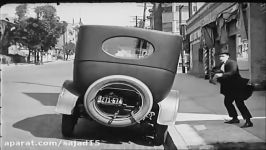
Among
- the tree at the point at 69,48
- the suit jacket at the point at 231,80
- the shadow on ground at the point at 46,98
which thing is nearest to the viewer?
the suit jacket at the point at 231,80

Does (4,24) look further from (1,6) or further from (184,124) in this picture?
(184,124)

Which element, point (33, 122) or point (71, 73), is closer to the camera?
point (71, 73)

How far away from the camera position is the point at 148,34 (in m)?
4.20

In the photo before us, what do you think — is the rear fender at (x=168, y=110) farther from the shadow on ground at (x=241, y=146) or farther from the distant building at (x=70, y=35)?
the distant building at (x=70, y=35)

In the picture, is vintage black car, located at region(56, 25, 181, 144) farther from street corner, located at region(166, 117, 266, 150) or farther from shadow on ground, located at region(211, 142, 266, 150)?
shadow on ground, located at region(211, 142, 266, 150)

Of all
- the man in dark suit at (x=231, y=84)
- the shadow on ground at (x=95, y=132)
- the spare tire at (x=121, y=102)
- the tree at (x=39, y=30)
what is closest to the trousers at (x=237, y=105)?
the man in dark suit at (x=231, y=84)

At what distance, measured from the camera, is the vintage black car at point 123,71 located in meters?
4.06

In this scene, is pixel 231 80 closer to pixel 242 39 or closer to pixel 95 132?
pixel 95 132

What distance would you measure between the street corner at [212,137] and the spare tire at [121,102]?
774mm

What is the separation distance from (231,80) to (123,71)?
1.22m

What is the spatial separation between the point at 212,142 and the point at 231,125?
1.54ft

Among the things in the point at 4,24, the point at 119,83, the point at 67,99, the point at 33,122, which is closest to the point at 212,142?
the point at 119,83

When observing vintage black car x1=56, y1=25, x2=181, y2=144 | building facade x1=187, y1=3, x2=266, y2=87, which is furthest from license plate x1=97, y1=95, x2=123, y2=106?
building facade x1=187, y1=3, x2=266, y2=87

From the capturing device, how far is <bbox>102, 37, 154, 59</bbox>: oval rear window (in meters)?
4.18
